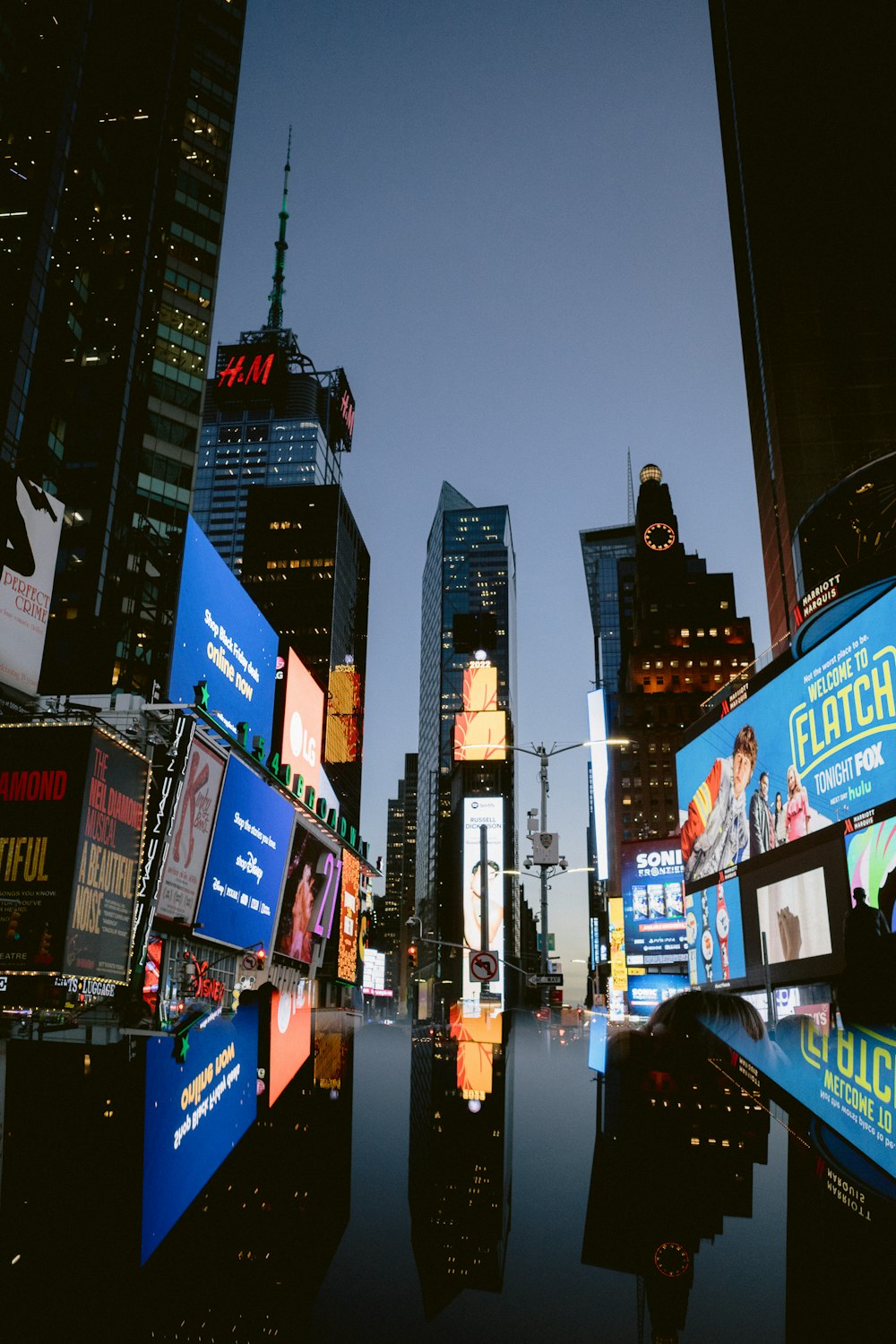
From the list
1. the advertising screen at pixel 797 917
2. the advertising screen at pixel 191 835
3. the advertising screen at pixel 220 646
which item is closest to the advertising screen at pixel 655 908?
the advertising screen at pixel 797 917

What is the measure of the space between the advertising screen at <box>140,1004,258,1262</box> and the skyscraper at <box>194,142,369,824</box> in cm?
11410

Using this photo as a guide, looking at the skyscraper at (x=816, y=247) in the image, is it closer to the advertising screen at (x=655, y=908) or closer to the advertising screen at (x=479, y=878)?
the advertising screen at (x=655, y=908)

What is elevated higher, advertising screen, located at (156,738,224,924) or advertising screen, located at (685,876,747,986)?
advertising screen, located at (156,738,224,924)

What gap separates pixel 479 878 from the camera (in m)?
71.1

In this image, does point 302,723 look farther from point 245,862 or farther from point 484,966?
point 484,966

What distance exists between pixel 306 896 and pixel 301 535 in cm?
11956

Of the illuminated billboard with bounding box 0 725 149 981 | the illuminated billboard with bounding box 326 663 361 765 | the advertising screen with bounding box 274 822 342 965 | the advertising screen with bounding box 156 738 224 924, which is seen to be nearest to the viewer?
the illuminated billboard with bounding box 0 725 149 981

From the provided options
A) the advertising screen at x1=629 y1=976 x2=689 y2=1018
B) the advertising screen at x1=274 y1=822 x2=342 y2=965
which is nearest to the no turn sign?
the advertising screen at x1=274 y1=822 x2=342 y2=965

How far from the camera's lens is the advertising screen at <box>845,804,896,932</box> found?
18.1 metres

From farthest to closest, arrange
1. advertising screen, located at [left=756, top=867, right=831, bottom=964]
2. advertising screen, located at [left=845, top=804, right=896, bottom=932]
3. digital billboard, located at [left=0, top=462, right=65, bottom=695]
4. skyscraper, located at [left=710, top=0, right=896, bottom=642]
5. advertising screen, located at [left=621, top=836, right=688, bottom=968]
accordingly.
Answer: skyscraper, located at [left=710, top=0, right=896, bottom=642]
advertising screen, located at [left=621, top=836, right=688, bottom=968]
digital billboard, located at [left=0, top=462, right=65, bottom=695]
advertising screen, located at [left=756, top=867, right=831, bottom=964]
advertising screen, located at [left=845, top=804, right=896, bottom=932]

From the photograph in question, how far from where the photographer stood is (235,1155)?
2.72 m

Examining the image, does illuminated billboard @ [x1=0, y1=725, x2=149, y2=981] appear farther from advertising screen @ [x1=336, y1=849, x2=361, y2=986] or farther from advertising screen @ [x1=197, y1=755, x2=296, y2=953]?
advertising screen @ [x1=336, y1=849, x2=361, y2=986]

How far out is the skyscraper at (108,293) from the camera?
5931 centimetres

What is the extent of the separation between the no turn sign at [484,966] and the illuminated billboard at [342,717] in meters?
100
